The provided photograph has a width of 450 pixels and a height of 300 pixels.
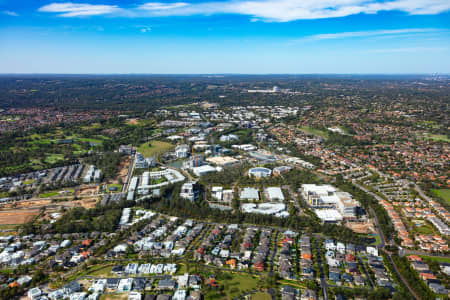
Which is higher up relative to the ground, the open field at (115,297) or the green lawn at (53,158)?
the green lawn at (53,158)

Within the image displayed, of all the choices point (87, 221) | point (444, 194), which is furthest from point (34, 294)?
point (444, 194)

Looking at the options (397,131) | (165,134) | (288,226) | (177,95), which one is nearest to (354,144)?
(397,131)

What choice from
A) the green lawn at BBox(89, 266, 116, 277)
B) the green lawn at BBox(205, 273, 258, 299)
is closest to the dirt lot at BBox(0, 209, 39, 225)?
the green lawn at BBox(89, 266, 116, 277)

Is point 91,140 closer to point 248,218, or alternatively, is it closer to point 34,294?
point 248,218

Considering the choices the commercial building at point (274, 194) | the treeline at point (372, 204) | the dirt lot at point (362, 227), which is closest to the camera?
the treeline at point (372, 204)

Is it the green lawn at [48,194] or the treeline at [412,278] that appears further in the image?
the green lawn at [48,194]

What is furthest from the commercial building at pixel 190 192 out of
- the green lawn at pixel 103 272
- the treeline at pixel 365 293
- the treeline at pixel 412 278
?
the treeline at pixel 412 278

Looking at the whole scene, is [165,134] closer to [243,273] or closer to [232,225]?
[232,225]

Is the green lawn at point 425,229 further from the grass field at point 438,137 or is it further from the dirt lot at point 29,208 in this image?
the grass field at point 438,137
